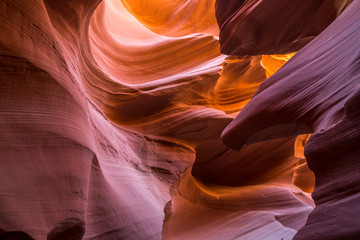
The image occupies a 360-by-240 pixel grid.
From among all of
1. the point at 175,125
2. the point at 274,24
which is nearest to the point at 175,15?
the point at 175,125

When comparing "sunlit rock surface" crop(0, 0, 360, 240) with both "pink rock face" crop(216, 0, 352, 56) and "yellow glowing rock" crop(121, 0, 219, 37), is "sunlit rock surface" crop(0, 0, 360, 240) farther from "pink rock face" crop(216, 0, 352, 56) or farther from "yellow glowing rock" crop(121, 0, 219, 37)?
"yellow glowing rock" crop(121, 0, 219, 37)

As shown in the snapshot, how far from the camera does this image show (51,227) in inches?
56.2

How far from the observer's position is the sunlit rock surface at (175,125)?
1433 mm

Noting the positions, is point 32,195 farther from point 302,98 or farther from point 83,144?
point 302,98

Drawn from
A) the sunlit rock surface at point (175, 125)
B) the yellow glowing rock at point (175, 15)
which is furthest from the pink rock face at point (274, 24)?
the yellow glowing rock at point (175, 15)

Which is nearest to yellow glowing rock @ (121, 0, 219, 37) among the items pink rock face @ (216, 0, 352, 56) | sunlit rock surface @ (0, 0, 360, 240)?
sunlit rock surface @ (0, 0, 360, 240)

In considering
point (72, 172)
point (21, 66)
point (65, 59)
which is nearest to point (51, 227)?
point (72, 172)

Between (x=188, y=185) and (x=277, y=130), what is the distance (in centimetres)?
182

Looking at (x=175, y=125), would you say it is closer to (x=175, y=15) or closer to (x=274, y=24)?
(x=274, y=24)

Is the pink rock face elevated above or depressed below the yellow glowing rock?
above

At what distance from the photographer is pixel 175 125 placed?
3.60 metres

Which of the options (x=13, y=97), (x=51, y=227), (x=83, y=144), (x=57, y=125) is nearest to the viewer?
(x=51, y=227)

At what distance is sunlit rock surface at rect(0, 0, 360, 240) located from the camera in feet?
4.70

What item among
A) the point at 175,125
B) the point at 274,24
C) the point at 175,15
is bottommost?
the point at 175,125
